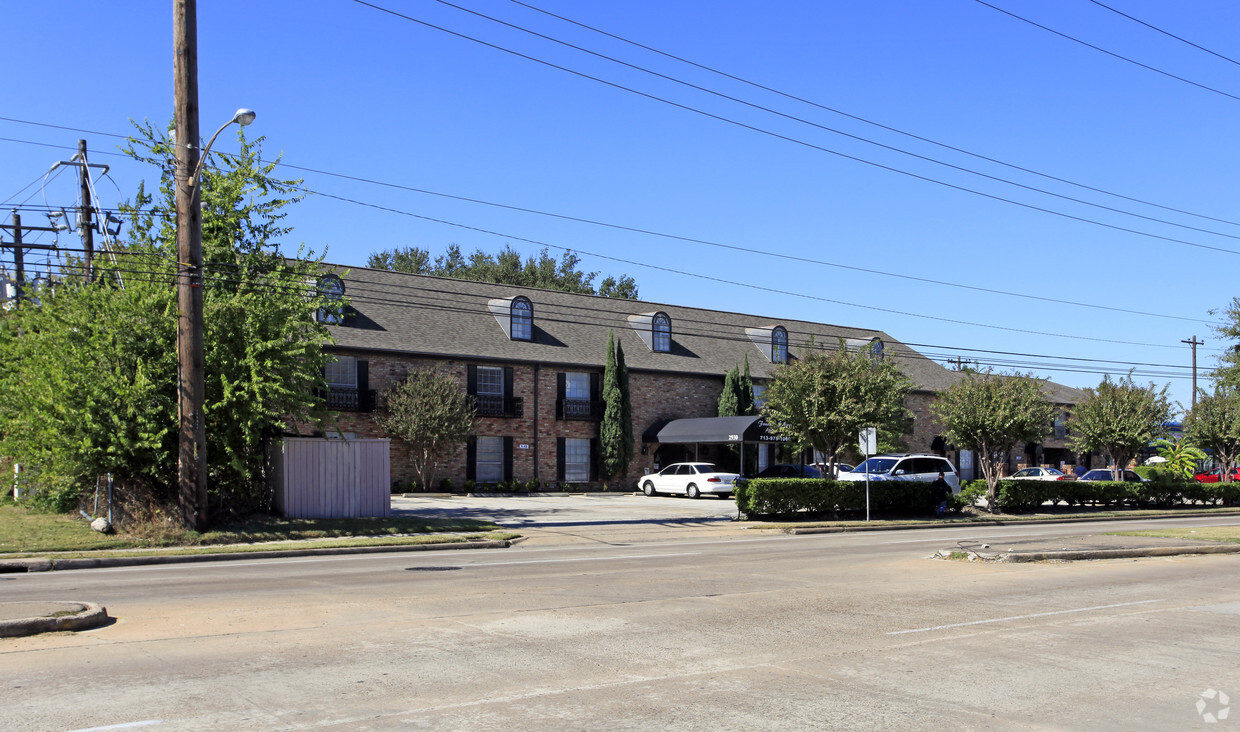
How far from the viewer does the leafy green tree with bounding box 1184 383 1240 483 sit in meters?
43.8

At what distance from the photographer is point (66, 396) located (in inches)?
Result: 779

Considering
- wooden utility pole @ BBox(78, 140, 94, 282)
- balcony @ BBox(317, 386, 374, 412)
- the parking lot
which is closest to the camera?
the parking lot

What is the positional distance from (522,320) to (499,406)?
4.68 metres

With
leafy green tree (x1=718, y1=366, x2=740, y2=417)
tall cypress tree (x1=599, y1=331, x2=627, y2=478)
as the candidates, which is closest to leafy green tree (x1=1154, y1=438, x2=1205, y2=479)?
leafy green tree (x1=718, y1=366, x2=740, y2=417)

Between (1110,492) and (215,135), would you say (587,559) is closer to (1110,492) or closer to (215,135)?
(215,135)

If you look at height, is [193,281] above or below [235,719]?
above

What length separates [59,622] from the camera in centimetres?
925

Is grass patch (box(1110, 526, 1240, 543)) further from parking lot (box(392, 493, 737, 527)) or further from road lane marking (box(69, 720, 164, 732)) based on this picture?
road lane marking (box(69, 720, 164, 732))

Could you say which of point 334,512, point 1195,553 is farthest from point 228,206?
point 1195,553

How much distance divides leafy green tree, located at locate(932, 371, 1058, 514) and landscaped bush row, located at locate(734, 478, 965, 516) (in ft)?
12.1

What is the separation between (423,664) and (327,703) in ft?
4.44

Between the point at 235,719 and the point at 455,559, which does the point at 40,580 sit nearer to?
the point at 455,559

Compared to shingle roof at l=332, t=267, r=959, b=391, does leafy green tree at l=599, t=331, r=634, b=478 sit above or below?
below

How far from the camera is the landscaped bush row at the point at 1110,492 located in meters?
34.4
